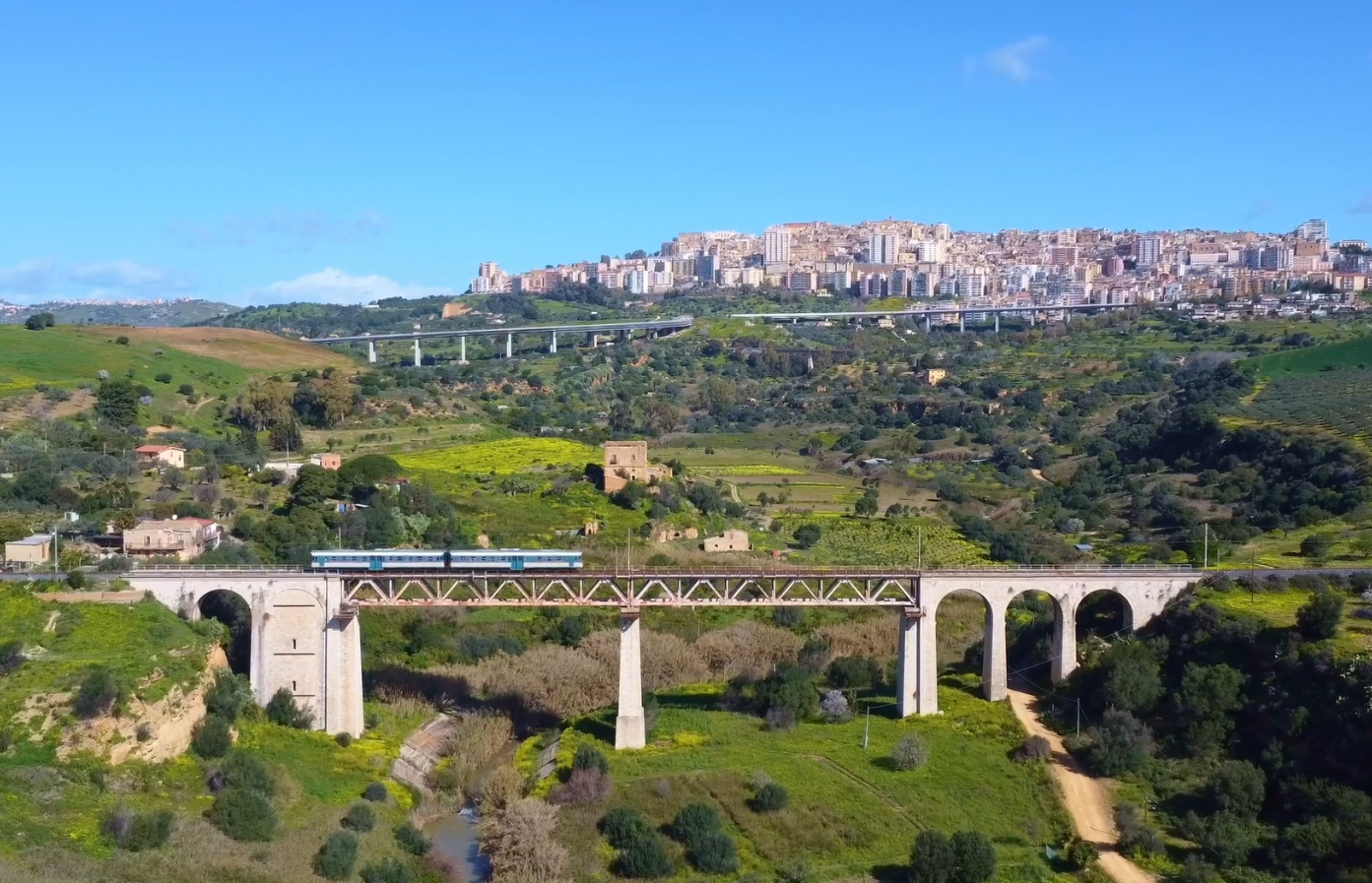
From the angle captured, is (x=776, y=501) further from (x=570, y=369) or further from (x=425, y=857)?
(x=570, y=369)

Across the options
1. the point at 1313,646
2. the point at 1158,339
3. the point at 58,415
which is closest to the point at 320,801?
the point at 1313,646

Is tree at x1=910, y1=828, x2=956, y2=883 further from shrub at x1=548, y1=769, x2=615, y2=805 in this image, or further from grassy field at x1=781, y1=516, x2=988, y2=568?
grassy field at x1=781, y1=516, x2=988, y2=568

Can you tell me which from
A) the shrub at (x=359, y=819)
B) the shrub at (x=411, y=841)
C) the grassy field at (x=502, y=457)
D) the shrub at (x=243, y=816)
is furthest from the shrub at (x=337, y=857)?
the grassy field at (x=502, y=457)

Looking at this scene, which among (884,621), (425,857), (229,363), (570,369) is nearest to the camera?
(425,857)

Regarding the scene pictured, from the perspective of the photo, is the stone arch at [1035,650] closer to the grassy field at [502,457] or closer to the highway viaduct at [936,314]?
the grassy field at [502,457]

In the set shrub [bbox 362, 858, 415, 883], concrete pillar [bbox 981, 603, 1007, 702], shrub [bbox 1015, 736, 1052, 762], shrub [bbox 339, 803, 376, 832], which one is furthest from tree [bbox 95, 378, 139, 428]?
shrub [bbox 1015, 736, 1052, 762]

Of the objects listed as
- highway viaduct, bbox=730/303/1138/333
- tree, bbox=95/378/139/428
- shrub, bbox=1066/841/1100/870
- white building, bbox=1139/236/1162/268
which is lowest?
shrub, bbox=1066/841/1100/870
